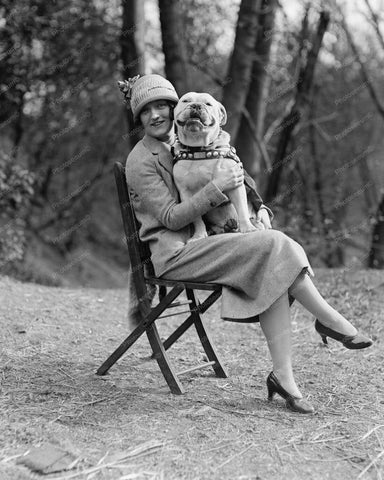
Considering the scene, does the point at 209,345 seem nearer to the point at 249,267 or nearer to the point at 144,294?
the point at 144,294

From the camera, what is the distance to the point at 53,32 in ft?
31.8

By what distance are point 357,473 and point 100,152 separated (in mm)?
12051

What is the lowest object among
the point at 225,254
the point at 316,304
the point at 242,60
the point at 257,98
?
the point at 316,304

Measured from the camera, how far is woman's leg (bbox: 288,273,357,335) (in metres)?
3.33

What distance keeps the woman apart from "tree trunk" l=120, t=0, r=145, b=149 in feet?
12.7

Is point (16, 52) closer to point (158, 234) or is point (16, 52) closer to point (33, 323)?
point (33, 323)

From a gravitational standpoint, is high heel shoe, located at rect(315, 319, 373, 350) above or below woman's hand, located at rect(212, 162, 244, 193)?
below

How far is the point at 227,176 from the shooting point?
11.3ft

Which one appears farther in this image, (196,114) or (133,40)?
(133,40)

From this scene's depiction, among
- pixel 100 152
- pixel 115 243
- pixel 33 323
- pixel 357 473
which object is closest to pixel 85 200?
pixel 100 152

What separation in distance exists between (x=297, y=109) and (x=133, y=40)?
10.1 ft

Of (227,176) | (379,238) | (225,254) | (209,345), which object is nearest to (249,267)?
(225,254)

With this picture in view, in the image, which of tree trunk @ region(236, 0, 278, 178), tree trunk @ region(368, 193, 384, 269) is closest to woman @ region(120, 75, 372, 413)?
tree trunk @ region(236, 0, 278, 178)

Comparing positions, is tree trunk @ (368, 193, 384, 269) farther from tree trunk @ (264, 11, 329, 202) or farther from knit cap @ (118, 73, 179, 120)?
knit cap @ (118, 73, 179, 120)
